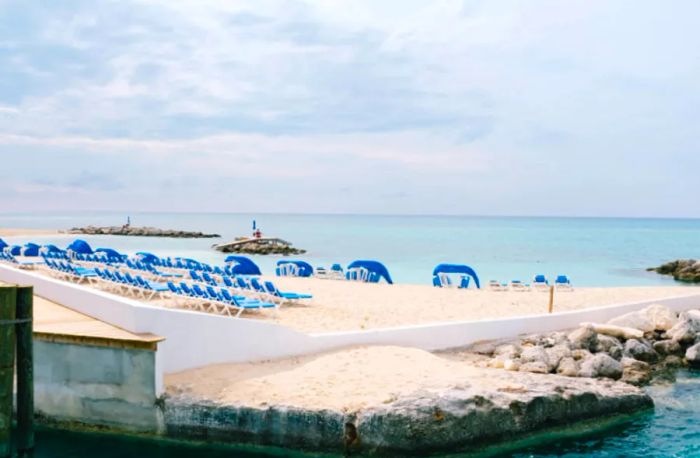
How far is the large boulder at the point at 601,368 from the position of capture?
10742 mm

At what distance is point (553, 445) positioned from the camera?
8.57m

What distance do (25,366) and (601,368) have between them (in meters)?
8.48

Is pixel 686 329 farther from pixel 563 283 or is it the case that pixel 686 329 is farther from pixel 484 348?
pixel 563 283

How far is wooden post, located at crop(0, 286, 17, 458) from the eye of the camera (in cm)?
699

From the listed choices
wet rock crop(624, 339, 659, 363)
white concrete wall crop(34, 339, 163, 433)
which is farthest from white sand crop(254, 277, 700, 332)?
white concrete wall crop(34, 339, 163, 433)

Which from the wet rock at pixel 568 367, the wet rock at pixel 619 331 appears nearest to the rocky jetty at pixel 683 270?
the wet rock at pixel 619 331

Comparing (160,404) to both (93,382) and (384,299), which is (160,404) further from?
(384,299)

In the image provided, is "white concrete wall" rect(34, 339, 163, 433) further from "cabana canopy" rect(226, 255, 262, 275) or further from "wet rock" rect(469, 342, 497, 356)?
"cabana canopy" rect(226, 255, 262, 275)

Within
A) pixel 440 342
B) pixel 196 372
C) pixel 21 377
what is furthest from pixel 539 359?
pixel 21 377

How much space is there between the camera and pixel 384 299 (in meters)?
16.8

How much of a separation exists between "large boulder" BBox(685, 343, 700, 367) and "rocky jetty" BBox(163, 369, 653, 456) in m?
5.21

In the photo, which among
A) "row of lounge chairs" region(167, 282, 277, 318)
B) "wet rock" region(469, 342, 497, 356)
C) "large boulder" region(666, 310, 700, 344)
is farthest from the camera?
"large boulder" region(666, 310, 700, 344)

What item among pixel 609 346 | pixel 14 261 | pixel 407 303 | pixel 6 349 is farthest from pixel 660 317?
pixel 14 261

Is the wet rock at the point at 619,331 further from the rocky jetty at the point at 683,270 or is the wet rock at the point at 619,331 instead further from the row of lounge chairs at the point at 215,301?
the rocky jetty at the point at 683,270
